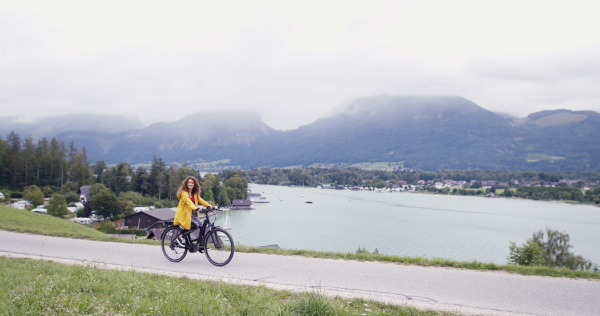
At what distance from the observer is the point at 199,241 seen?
8.05m

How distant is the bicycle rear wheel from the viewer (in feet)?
26.7

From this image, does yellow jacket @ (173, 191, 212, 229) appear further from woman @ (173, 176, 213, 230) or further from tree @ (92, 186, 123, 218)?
tree @ (92, 186, 123, 218)

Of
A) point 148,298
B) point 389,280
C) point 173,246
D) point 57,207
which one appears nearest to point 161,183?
point 57,207

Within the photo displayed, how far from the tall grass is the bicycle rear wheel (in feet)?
6.40

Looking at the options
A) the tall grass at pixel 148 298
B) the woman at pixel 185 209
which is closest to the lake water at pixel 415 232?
the woman at pixel 185 209

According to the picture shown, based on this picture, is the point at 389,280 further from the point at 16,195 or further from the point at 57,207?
the point at 16,195

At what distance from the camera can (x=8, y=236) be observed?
11688mm

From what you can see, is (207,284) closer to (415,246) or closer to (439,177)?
(415,246)

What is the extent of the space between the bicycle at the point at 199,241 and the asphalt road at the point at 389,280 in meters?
0.21

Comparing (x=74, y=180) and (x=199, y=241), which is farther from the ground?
(x=199, y=241)

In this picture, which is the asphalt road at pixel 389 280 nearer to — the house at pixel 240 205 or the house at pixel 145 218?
the house at pixel 145 218

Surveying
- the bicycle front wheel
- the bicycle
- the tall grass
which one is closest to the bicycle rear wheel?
the bicycle

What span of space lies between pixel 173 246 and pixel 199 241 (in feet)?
2.11

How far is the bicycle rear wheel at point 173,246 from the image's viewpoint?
26.7 feet
